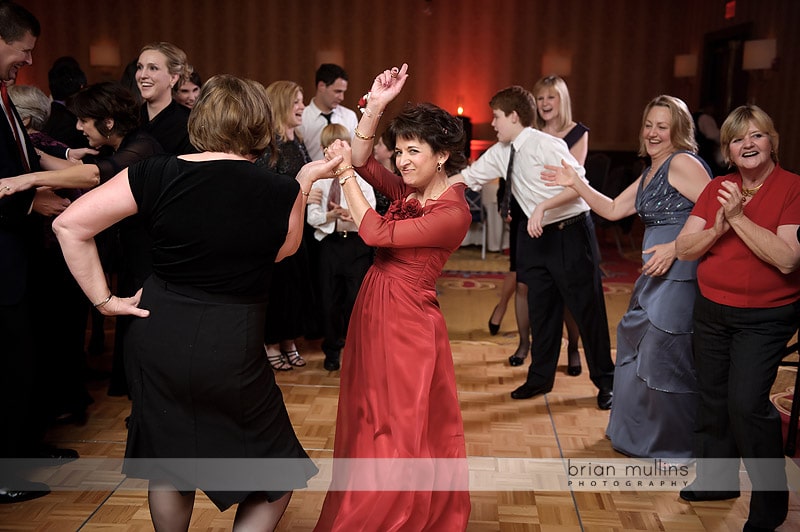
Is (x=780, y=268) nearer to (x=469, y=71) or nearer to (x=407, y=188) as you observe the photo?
(x=407, y=188)

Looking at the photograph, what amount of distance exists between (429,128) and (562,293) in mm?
1923

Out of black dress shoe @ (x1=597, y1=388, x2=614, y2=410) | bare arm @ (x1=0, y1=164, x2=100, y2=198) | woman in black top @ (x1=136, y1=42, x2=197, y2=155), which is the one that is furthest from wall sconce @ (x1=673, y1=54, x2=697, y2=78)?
bare arm @ (x1=0, y1=164, x2=100, y2=198)

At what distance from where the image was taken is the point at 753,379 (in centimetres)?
262

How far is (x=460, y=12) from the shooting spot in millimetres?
11555

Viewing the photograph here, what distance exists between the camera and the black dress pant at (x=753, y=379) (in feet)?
8.57

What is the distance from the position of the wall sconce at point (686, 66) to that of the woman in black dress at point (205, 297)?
10.3 meters

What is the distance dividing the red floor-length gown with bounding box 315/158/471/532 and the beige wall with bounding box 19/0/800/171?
9.59 m

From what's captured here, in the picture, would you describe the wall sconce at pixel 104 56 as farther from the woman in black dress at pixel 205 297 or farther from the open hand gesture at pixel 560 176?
the woman in black dress at pixel 205 297

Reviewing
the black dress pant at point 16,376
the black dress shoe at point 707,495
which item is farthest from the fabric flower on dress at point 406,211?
the black dress shoe at point 707,495

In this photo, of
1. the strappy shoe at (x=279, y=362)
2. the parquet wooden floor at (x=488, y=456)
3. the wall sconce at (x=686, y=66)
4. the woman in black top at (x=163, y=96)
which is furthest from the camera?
the wall sconce at (x=686, y=66)

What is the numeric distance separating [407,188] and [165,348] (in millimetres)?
1081

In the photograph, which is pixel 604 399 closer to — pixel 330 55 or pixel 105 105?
pixel 105 105

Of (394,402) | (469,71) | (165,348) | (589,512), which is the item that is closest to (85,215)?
(165,348)

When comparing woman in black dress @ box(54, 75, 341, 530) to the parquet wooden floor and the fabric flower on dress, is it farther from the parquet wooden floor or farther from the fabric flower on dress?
the parquet wooden floor
